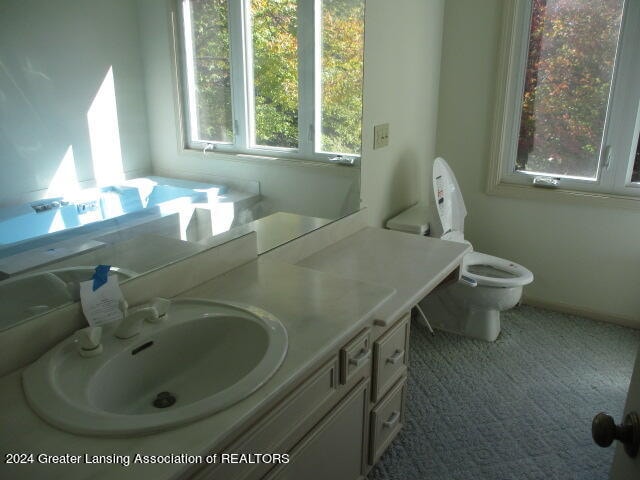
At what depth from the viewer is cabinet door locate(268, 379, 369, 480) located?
1.22m

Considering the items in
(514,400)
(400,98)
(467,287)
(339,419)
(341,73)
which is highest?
(341,73)

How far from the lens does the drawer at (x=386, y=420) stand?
1.66m

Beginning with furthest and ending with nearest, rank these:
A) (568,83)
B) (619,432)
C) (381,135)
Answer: (568,83) → (381,135) → (619,432)

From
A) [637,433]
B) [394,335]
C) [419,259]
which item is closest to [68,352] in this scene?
[394,335]

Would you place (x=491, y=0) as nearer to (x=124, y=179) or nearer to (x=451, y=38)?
(x=451, y=38)

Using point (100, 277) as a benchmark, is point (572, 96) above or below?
above

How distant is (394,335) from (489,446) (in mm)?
748

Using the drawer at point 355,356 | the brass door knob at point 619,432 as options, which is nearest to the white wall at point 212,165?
the drawer at point 355,356

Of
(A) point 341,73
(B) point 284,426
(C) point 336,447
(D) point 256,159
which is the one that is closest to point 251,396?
(B) point 284,426

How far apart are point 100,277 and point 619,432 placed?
110cm

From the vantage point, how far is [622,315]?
2.93 metres

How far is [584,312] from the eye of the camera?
9.96 feet

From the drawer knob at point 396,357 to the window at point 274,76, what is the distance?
0.80 m

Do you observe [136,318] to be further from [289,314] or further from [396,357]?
[396,357]
